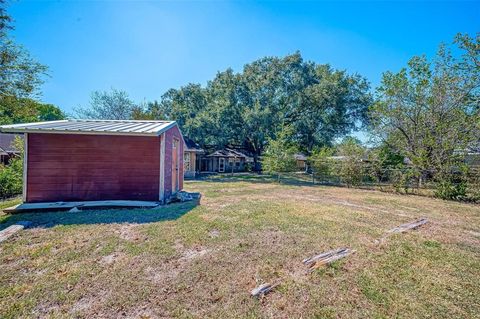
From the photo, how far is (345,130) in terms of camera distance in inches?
921

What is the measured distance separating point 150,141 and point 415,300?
7.13 m

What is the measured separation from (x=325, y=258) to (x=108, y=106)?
100 feet

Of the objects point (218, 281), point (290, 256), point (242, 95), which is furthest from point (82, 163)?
point (242, 95)

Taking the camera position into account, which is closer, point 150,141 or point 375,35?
point 150,141

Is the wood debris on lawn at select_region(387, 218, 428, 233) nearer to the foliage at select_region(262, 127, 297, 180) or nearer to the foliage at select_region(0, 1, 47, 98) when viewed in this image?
the foliage at select_region(262, 127, 297, 180)

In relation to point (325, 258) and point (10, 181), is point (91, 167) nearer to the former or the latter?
point (10, 181)

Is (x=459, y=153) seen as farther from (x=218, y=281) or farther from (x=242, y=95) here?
(x=242, y=95)

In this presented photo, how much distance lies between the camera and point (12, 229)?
14.7ft

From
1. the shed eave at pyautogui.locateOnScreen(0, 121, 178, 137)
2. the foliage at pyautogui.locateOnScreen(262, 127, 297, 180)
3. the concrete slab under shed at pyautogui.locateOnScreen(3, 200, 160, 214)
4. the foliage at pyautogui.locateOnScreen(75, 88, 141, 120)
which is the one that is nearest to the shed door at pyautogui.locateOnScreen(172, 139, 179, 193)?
the concrete slab under shed at pyautogui.locateOnScreen(3, 200, 160, 214)

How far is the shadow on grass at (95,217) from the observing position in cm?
516

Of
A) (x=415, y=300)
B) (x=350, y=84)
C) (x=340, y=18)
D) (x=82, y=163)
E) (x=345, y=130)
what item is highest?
(x=350, y=84)

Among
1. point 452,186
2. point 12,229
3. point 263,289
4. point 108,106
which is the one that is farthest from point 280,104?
point 263,289

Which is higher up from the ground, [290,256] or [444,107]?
[444,107]

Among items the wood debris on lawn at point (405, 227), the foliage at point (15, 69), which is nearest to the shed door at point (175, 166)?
the wood debris on lawn at point (405, 227)
